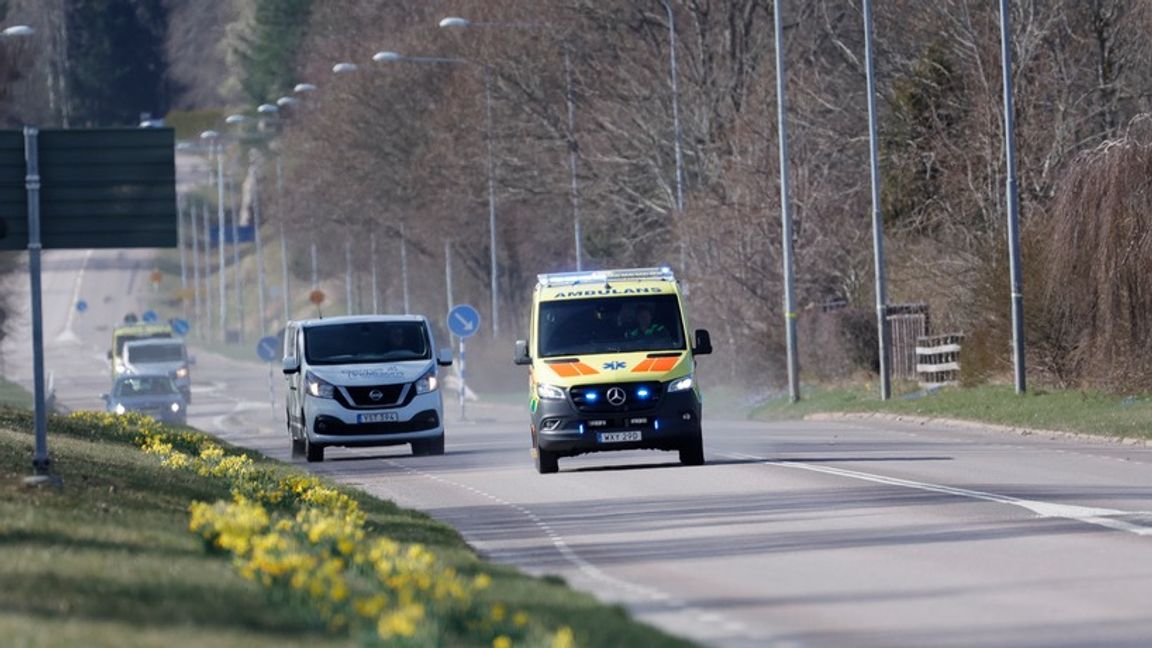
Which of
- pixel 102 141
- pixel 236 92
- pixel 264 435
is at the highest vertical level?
pixel 236 92

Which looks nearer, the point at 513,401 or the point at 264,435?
the point at 264,435

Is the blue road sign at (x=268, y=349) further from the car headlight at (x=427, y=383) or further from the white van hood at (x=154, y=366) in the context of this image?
the car headlight at (x=427, y=383)

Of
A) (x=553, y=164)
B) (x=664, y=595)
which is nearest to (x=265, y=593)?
(x=664, y=595)

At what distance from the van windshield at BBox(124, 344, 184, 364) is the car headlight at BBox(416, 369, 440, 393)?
34.1 meters

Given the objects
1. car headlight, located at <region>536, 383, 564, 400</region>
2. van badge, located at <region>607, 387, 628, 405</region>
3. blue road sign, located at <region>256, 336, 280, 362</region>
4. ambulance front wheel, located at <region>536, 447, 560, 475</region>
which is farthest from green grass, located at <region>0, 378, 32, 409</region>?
van badge, located at <region>607, 387, 628, 405</region>

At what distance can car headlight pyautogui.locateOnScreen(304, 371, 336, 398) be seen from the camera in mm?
33719

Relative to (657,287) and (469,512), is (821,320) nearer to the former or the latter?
(657,287)

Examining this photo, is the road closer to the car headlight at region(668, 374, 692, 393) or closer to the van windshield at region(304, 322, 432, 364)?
the car headlight at region(668, 374, 692, 393)

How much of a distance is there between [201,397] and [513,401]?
1674 cm

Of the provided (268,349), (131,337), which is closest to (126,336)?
(131,337)

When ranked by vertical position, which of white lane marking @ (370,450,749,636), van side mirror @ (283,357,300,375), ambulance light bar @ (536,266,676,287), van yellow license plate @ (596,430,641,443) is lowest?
white lane marking @ (370,450,749,636)

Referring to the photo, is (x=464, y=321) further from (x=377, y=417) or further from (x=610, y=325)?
(x=610, y=325)

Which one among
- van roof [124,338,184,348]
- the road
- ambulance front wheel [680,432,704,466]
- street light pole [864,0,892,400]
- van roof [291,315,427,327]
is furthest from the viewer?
van roof [124,338,184,348]

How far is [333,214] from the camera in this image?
8531 cm
